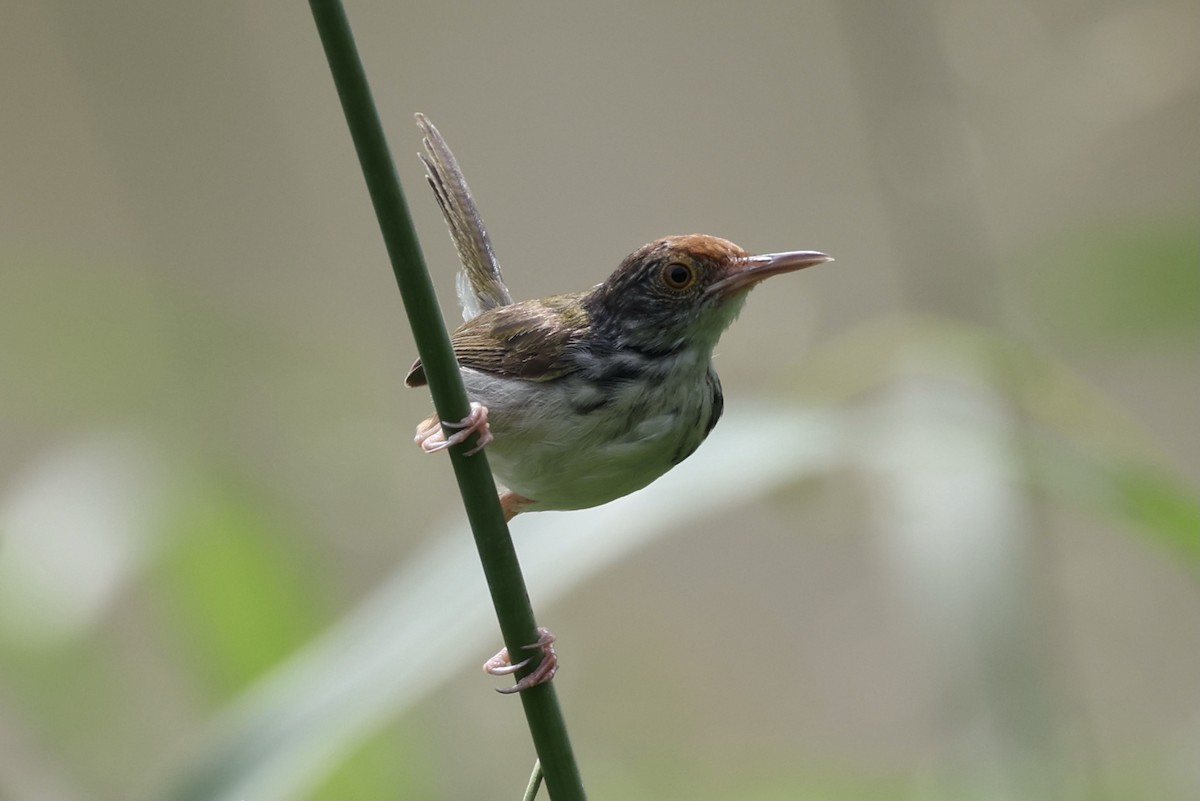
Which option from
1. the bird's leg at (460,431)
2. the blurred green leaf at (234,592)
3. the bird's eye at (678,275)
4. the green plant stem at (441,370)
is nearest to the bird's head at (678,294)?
the bird's eye at (678,275)

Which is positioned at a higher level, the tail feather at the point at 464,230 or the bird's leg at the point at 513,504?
the tail feather at the point at 464,230

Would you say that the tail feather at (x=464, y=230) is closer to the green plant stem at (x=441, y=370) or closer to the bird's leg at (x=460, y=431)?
the bird's leg at (x=460, y=431)

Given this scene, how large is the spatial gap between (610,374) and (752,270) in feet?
1.11

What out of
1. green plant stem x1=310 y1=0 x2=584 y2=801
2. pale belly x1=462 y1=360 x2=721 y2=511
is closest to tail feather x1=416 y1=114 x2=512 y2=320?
pale belly x1=462 y1=360 x2=721 y2=511

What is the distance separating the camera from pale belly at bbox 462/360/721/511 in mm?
2047

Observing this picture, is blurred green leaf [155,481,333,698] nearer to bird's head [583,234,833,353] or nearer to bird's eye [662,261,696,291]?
bird's head [583,234,833,353]

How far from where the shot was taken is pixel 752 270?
2.20 m

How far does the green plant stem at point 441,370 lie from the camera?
1039 millimetres

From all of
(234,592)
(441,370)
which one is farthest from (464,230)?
(441,370)

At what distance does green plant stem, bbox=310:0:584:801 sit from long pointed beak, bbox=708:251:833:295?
2.97 feet

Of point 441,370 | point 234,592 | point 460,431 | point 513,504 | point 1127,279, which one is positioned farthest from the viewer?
point 513,504

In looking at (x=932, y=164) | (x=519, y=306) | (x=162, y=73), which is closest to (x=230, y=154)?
(x=162, y=73)

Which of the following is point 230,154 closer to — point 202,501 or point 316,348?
point 316,348

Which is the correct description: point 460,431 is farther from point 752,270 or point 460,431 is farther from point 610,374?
point 752,270
